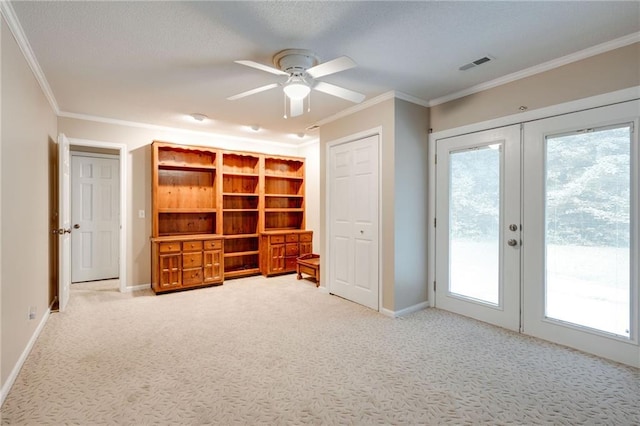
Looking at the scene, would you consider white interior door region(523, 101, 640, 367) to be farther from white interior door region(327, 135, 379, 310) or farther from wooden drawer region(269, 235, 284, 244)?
wooden drawer region(269, 235, 284, 244)

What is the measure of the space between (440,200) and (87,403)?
12.4ft

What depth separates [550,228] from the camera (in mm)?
2973

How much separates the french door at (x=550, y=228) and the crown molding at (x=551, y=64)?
0.47 m

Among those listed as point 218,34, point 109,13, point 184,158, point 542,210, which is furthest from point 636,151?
point 184,158

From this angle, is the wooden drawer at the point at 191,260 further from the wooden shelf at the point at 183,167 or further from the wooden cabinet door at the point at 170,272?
the wooden shelf at the point at 183,167

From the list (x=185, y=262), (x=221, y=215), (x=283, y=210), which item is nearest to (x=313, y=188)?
(x=283, y=210)

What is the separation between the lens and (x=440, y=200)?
390 cm

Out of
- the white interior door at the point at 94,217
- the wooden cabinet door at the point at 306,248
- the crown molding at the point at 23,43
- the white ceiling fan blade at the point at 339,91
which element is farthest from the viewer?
the wooden cabinet door at the point at 306,248

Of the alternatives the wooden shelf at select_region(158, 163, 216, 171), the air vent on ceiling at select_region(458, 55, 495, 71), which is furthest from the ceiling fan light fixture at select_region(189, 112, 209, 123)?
the air vent on ceiling at select_region(458, 55, 495, 71)

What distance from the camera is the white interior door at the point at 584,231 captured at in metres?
2.55

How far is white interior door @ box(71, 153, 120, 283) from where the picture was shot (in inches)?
209

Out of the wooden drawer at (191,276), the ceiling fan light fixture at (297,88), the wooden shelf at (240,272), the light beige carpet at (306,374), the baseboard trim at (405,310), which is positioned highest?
the ceiling fan light fixture at (297,88)

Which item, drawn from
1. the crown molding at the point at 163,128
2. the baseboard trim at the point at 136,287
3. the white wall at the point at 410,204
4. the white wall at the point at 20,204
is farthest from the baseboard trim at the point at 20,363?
the white wall at the point at 410,204

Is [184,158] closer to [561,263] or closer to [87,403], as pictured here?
[87,403]
